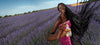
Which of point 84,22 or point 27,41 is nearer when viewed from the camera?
point 84,22

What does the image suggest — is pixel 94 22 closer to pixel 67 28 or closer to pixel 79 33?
pixel 79 33

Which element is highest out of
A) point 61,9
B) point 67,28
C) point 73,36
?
point 61,9

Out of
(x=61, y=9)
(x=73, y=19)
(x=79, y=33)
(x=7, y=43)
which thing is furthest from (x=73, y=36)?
(x=7, y=43)

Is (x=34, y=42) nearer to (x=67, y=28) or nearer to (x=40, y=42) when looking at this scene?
(x=40, y=42)

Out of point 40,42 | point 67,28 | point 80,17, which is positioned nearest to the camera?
point 67,28

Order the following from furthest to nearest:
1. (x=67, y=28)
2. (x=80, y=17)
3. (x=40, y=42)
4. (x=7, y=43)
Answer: (x=7, y=43), (x=40, y=42), (x=80, y=17), (x=67, y=28)

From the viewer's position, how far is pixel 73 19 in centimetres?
157

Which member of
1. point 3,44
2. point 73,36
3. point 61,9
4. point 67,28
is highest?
point 61,9

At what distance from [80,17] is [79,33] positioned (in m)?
0.18

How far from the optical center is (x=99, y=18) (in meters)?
2.24

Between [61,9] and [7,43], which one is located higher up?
[61,9]

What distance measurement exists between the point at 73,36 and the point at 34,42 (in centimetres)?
63

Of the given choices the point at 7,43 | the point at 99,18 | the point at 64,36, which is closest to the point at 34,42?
the point at 7,43

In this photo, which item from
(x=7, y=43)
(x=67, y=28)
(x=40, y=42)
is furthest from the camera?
(x=7, y=43)
